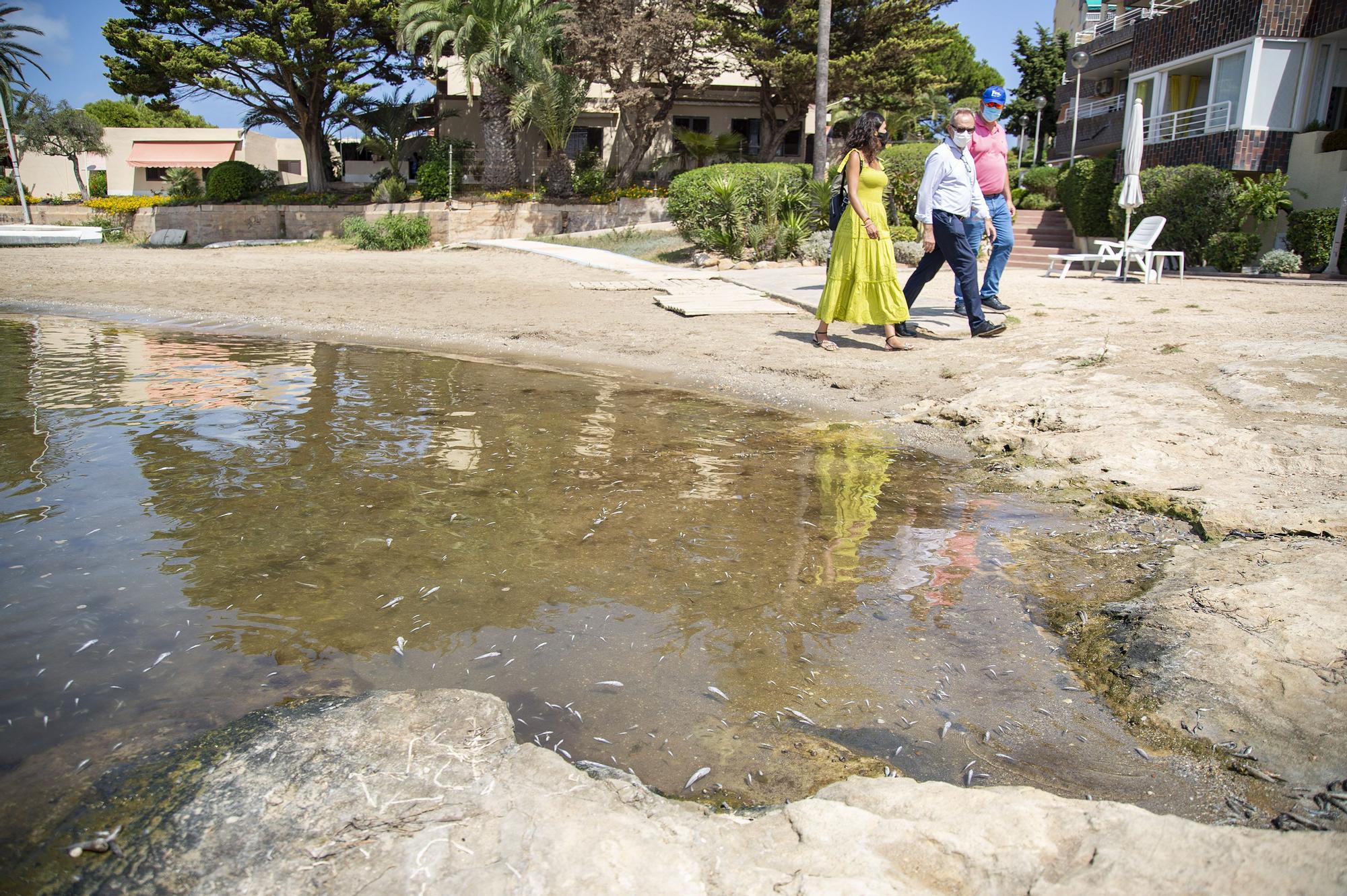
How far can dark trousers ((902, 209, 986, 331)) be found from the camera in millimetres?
7398

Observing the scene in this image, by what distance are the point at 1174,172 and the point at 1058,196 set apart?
826 cm

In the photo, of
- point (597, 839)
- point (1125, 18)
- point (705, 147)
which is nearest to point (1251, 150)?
point (1125, 18)

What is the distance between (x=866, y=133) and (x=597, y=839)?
247 inches

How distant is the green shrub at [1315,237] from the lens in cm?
1523

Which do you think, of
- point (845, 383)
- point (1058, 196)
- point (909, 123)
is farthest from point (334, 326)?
point (909, 123)

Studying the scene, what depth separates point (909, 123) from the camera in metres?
31.6

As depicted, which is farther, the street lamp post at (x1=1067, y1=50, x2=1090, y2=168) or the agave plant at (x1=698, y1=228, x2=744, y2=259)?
the street lamp post at (x1=1067, y1=50, x2=1090, y2=168)

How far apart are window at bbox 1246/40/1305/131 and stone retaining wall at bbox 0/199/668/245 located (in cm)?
1442

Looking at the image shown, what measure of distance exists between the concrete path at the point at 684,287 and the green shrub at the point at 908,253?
9.39 ft

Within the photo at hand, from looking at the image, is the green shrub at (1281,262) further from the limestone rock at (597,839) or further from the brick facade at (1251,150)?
the limestone rock at (597,839)

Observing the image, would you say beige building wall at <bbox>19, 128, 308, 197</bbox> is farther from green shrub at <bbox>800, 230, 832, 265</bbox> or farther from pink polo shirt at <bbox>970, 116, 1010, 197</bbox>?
pink polo shirt at <bbox>970, 116, 1010, 197</bbox>

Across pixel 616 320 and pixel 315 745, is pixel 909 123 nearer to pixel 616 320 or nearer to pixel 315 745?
pixel 616 320

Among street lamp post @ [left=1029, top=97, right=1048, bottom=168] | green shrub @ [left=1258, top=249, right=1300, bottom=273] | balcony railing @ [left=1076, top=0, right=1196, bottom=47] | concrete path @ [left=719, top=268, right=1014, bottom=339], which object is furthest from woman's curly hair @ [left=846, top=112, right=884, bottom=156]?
street lamp post @ [left=1029, top=97, right=1048, bottom=168]

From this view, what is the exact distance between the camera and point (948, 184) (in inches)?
286
